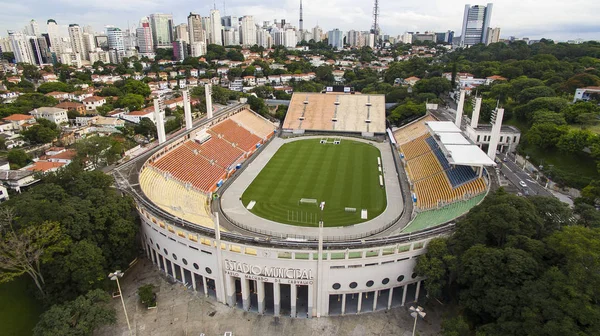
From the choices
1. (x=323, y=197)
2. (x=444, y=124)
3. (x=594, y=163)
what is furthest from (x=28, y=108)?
(x=594, y=163)

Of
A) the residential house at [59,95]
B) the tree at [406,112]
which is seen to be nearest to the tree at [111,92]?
the residential house at [59,95]

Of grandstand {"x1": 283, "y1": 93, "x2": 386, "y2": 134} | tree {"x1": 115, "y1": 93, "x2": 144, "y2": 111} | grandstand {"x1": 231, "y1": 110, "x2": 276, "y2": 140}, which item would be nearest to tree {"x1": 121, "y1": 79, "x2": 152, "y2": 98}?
tree {"x1": 115, "y1": 93, "x2": 144, "y2": 111}

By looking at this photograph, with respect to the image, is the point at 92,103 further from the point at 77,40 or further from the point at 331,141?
the point at 77,40

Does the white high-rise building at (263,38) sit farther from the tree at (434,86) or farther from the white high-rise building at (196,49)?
the tree at (434,86)

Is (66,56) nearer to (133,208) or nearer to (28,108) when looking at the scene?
(28,108)

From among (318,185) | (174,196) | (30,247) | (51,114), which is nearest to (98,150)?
(174,196)

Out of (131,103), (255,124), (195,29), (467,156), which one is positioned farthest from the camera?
(195,29)
